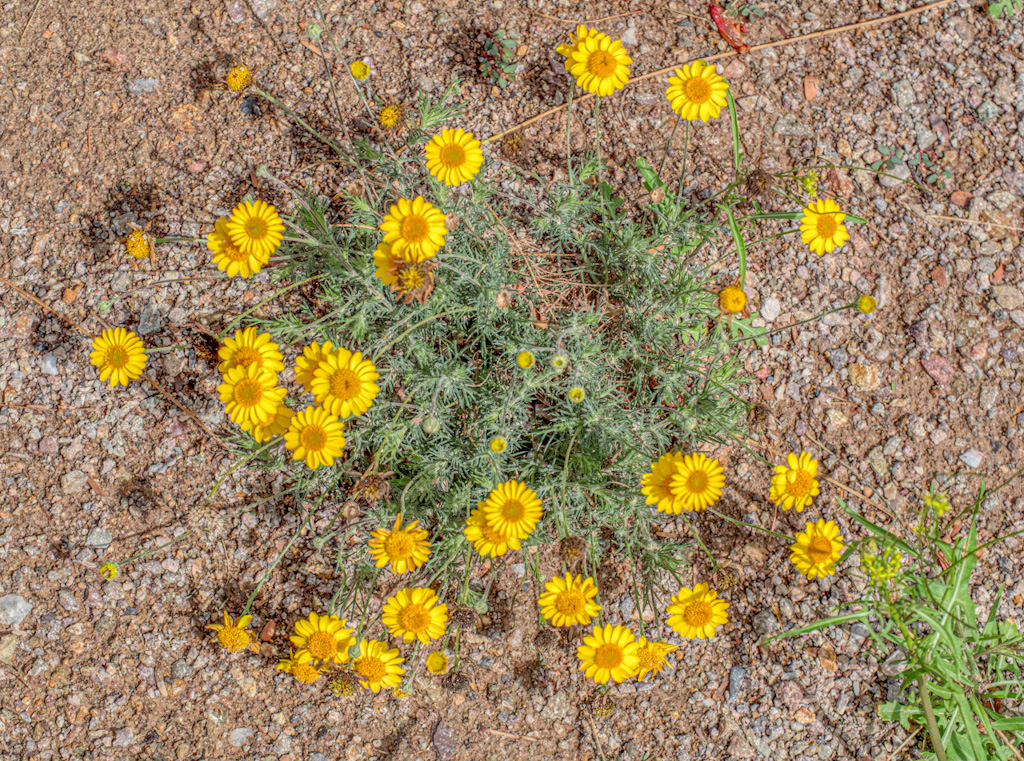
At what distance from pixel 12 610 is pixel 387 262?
2.89 meters

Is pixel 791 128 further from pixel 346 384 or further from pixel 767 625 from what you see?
pixel 346 384

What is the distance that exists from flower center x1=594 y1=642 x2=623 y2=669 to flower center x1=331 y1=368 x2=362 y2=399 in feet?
5.31

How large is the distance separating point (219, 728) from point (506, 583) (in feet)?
5.52

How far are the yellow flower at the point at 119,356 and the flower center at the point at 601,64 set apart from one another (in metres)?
2.45

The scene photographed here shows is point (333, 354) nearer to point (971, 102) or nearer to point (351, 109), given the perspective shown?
point (351, 109)

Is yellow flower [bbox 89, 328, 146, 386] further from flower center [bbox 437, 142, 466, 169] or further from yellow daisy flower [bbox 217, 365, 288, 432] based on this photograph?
flower center [bbox 437, 142, 466, 169]

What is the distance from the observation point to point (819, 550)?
3246 mm

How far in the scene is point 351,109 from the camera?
4.16 metres

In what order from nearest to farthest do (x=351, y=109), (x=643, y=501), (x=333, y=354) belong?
(x=333, y=354)
(x=643, y=501)
(x=351, y=109)

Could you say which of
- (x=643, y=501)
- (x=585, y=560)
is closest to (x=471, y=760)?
(x=585, y=560)

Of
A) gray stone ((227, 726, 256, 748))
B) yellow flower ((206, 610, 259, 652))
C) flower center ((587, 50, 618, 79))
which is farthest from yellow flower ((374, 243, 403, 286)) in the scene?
gray stone ((227, 726, 256, 748))

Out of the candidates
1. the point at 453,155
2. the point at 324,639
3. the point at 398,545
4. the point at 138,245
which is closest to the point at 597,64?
the point at 453,155

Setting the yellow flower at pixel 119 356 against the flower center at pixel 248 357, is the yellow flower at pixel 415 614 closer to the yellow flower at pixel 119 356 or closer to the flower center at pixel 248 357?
the flower center at pixel 248 357

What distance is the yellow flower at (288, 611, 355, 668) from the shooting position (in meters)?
3.34
